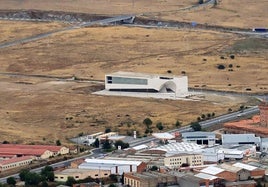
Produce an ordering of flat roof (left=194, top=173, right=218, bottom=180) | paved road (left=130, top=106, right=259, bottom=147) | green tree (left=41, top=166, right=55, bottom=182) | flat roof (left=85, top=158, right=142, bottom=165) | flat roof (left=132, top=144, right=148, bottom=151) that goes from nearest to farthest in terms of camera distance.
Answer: flat roof (left=194, top=173, right=218, bottom=180) < green tree (left=41, top=166, right=55, bottom=182) < flat roof (left=85, top=158, right=142, bottom=165) < flat roof (left=132, top=144, right=148, bottom=151) < paved road (left=130, top=106, right=259, bottom=147)

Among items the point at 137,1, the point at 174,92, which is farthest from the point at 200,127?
the point at 137,1

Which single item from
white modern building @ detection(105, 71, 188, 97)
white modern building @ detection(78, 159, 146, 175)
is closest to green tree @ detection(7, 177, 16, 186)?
white modern building @ detection(78, 159, 146, 175)

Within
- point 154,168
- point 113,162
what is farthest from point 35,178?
point 154,168

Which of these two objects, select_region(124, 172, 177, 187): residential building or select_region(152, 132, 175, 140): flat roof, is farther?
select_region(152, 132, 175, 140): flat roof

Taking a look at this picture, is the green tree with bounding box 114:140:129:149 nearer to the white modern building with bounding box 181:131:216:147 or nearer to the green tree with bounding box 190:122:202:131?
the white modern building with bounding box 181:131:216:147

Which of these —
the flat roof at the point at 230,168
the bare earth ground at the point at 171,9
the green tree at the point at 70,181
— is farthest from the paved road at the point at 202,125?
the bare earth ground at the point at 171,9

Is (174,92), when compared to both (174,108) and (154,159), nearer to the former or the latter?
(174,108)
